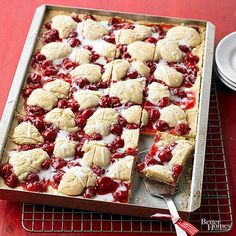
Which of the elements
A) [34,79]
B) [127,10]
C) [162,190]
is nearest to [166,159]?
[162,190]

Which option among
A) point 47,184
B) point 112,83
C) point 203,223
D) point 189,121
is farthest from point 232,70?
point 47,184

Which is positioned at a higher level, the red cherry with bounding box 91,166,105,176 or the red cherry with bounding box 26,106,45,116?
the red cherry with bounding box 26,106,45,116

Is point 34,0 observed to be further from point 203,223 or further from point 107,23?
point 203,223

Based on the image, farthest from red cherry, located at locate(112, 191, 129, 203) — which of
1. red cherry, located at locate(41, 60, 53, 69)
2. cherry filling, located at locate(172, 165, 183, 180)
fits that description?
red cherry, located at locate(41, 60, 53, 69)

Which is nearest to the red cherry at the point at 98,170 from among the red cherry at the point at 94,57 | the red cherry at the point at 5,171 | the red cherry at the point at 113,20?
the red cherry at the point at 5,171

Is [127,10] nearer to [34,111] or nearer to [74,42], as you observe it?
[74,42]

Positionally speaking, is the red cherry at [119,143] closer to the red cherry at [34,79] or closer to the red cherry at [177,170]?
the red cherry at [177,170]

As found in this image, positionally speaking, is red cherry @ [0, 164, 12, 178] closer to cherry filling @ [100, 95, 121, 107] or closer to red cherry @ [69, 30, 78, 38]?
cherry filling @ [100, 95, 121, 107]
